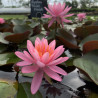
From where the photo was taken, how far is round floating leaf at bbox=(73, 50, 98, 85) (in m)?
0.46

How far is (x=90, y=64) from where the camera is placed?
514 millimetres

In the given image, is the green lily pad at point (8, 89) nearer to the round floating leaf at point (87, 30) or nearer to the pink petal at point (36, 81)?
the pink petal at point (36, 81)

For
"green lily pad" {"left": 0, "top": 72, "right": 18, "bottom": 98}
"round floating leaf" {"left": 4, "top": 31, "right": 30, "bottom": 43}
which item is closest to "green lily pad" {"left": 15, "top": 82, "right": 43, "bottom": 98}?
"green lily pad" {"left": 0, "top": 72, "right": 18, "bottom": 98}

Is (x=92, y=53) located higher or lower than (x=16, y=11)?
higher

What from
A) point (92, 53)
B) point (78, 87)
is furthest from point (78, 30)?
point (78, 87)

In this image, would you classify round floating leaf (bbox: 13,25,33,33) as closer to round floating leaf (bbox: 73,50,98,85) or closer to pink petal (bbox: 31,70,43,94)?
round floating leaf (bbox: 73,50,98,85)

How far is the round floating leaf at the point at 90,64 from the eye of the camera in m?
0.46

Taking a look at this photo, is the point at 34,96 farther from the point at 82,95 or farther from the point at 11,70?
the point at 11,70

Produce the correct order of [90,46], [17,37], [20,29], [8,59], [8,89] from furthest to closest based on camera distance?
[20,29], [17,37], [8,59], [90,46], [8,89]

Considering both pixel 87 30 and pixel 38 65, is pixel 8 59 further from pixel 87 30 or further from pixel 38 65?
pixel 87 30

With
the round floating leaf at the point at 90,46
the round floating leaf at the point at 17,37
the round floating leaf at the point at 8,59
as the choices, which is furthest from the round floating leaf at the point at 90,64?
the round floating leaf at the point at 17,37

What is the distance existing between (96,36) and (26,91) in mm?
475

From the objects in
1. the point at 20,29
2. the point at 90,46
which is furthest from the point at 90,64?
the point at 20,29

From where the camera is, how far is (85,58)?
546 millimetres
